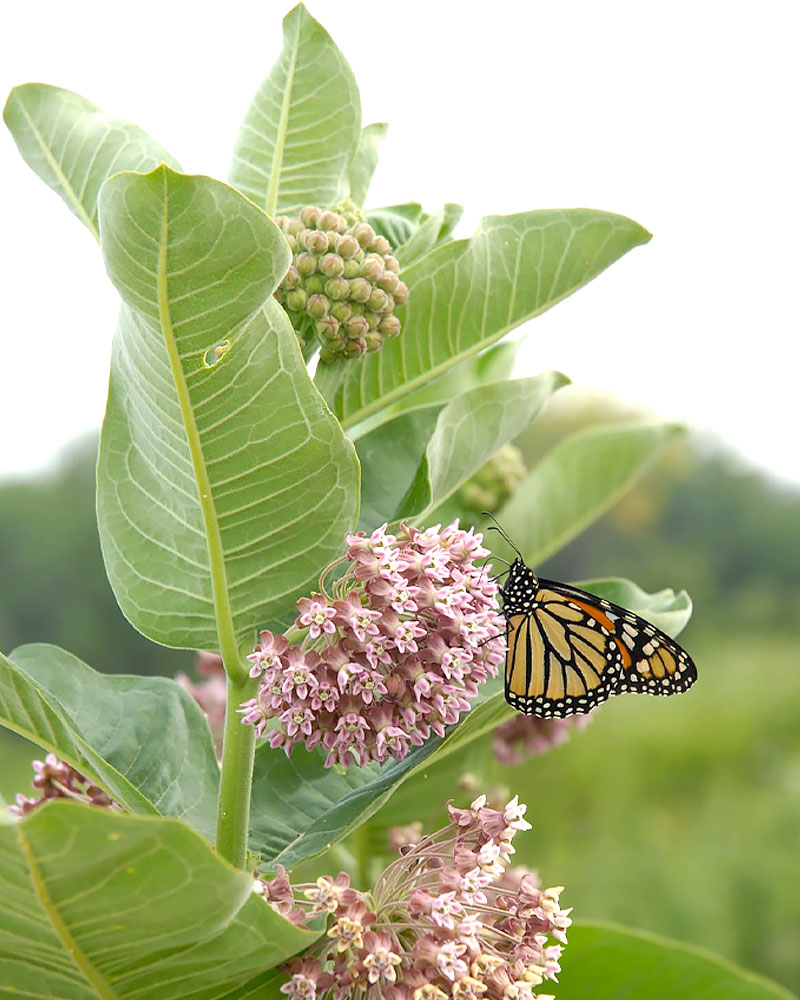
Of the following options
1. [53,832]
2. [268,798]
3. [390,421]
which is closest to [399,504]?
[390,421]

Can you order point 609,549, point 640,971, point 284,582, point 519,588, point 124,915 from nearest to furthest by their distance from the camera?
point 124,915, point 284,582, point 640,971, point 519,588, point 609,549

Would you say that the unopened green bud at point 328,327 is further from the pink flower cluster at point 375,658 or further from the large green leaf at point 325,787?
the large green leaf at point 325,787

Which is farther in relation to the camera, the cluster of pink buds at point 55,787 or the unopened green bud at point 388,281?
the cluster of pink buds at point 55,787

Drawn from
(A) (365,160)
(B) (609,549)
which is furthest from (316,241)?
(B) (609,549)

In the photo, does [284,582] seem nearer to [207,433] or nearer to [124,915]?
[207,433]

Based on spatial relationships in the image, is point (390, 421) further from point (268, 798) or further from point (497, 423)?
point (268, 798)

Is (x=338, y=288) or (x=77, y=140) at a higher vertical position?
(x=77, y=140)

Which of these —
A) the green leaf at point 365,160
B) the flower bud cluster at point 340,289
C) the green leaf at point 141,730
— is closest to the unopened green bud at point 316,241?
the flower bud cluster at point 340,289
